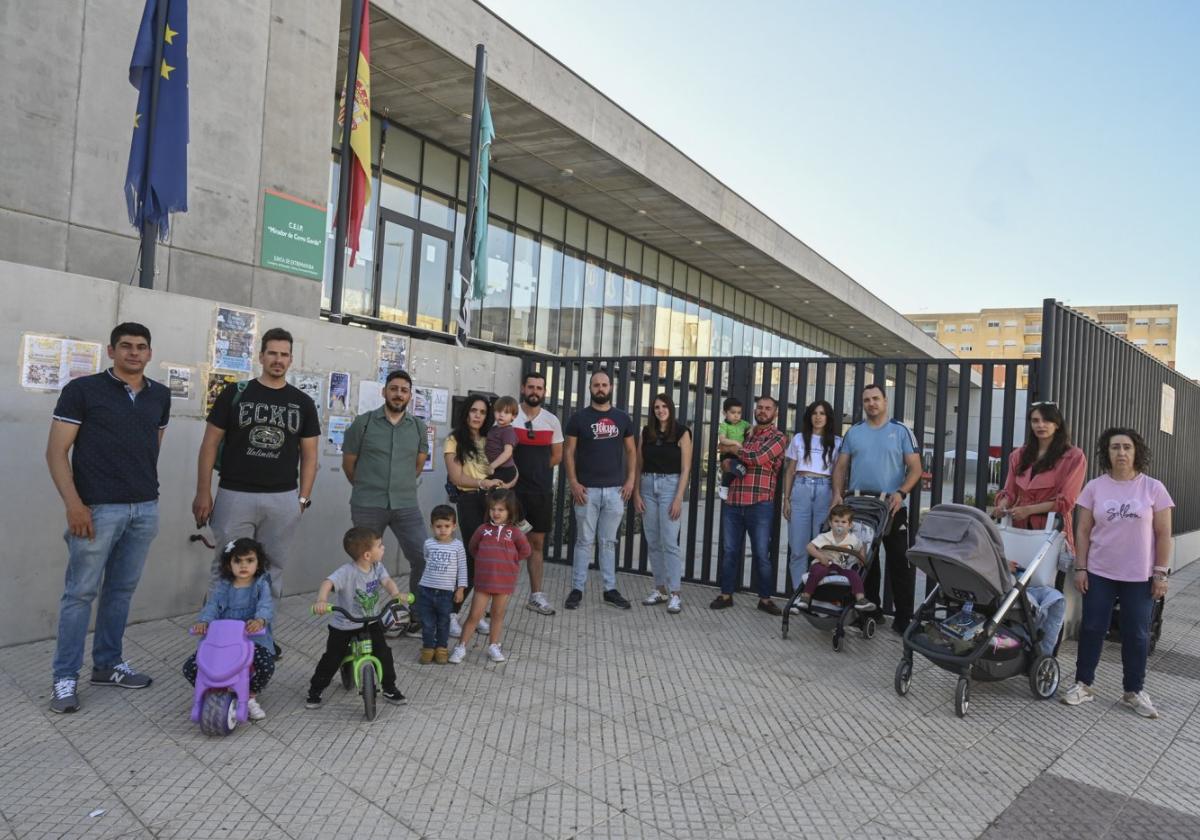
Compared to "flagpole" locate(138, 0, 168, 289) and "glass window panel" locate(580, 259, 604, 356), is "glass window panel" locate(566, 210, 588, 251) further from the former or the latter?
"flagpole" locate(138, 0, 168, 289)

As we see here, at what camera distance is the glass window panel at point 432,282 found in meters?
16.0

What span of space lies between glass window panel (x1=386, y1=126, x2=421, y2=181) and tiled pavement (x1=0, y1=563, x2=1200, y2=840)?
1166cm

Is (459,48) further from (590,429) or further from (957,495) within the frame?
(957,495)

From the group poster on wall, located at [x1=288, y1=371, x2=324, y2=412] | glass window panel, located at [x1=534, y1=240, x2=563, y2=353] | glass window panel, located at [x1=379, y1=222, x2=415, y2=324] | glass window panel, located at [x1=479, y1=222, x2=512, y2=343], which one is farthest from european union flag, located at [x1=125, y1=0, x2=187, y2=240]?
glass window panel, located at [x1=534, y1=240, x2=563, y2=353]

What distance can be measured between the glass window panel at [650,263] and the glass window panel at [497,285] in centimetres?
584

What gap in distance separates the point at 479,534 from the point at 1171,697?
4810 millimetres

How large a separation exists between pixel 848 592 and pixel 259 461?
4.27 meters

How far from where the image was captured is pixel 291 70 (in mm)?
9602

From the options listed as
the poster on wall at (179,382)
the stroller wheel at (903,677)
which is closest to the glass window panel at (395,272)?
the poster on wall at (179,382)

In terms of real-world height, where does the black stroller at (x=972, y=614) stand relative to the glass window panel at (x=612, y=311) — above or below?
below

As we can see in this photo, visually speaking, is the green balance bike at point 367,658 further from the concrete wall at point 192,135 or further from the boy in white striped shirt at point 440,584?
the concrete wall at point 192,135

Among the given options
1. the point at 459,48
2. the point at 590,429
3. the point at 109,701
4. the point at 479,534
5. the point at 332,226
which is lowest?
the point at 109,701

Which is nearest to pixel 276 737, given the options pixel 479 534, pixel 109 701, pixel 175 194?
pixel 109 701

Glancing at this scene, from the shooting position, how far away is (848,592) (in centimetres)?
607
